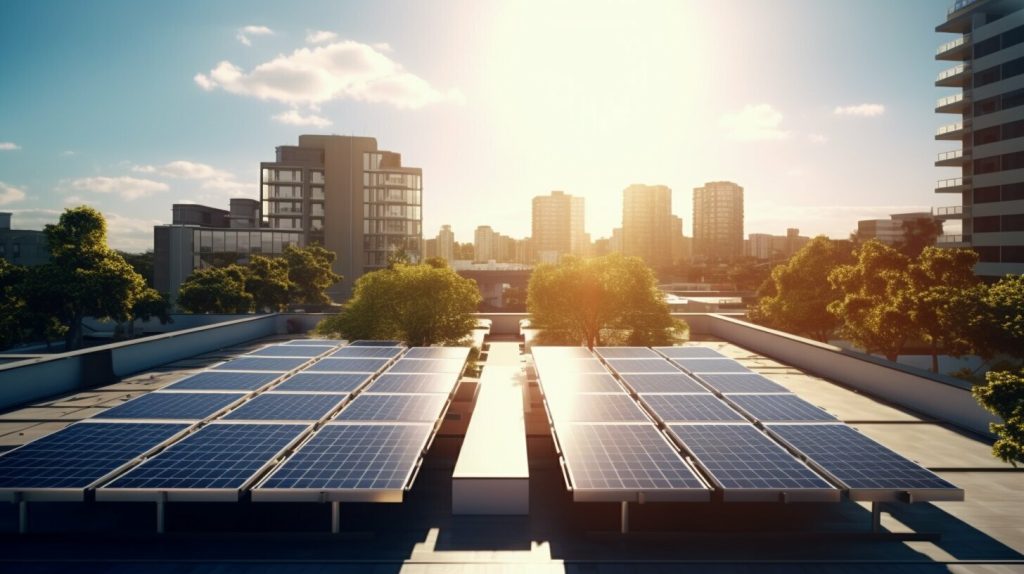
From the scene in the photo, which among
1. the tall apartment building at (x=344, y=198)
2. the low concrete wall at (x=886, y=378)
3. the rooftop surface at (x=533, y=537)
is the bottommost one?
the rooftop surface at (x=533, y=537)

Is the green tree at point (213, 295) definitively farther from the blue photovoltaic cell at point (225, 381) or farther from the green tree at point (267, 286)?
the blue photovoltaic cell at point (225, 381)

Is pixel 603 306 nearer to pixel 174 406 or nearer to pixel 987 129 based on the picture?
pixel 174 406

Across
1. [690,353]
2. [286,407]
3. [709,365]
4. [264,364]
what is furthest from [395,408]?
[690,353]

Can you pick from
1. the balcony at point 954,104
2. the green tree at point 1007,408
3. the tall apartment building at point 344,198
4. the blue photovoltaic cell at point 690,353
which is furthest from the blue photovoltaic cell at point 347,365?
the tall apartment building at point 344,198

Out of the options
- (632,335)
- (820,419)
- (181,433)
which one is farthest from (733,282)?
(181,433)

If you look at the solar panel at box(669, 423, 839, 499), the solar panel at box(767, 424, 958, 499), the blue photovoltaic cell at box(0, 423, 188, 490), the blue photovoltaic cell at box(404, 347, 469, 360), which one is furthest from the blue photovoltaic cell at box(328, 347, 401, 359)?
the solar panel at box(767, 424, 958, 499)

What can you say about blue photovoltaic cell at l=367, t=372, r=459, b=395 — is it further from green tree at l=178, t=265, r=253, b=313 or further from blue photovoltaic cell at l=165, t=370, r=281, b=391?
green tree at l=178, t=265, r=253, b=313

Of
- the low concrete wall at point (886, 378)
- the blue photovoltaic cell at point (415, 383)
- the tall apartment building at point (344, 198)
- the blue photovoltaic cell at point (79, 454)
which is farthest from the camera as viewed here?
the tall apartment building at point (344, 198)
